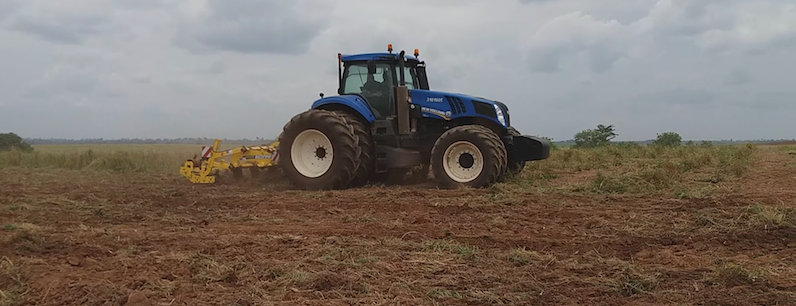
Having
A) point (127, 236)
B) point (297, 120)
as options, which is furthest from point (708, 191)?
point (127, 236)

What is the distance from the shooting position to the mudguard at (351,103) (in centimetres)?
1001

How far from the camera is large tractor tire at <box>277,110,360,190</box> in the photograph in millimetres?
9648

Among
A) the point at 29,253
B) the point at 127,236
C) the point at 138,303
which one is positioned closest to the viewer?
the point at 138,303

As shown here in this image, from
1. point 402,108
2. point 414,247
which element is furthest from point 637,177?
point 414,247

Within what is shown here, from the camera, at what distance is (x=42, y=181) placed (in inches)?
455

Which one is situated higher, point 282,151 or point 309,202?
point 282,151

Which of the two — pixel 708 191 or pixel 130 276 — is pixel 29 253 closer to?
pixel 130 276

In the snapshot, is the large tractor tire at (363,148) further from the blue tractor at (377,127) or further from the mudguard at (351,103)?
the mudguard at (351,103)

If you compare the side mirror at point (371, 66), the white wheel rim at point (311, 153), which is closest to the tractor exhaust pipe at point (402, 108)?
the side mirror at point (371, 66)

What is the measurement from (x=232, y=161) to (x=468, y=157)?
395 centimetres

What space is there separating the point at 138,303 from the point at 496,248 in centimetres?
269

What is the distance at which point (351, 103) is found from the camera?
10.0 metres

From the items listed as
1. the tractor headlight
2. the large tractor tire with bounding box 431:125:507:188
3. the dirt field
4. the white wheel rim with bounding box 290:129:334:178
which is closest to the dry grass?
the dirt field

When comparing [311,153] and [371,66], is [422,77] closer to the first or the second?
[371,66]
